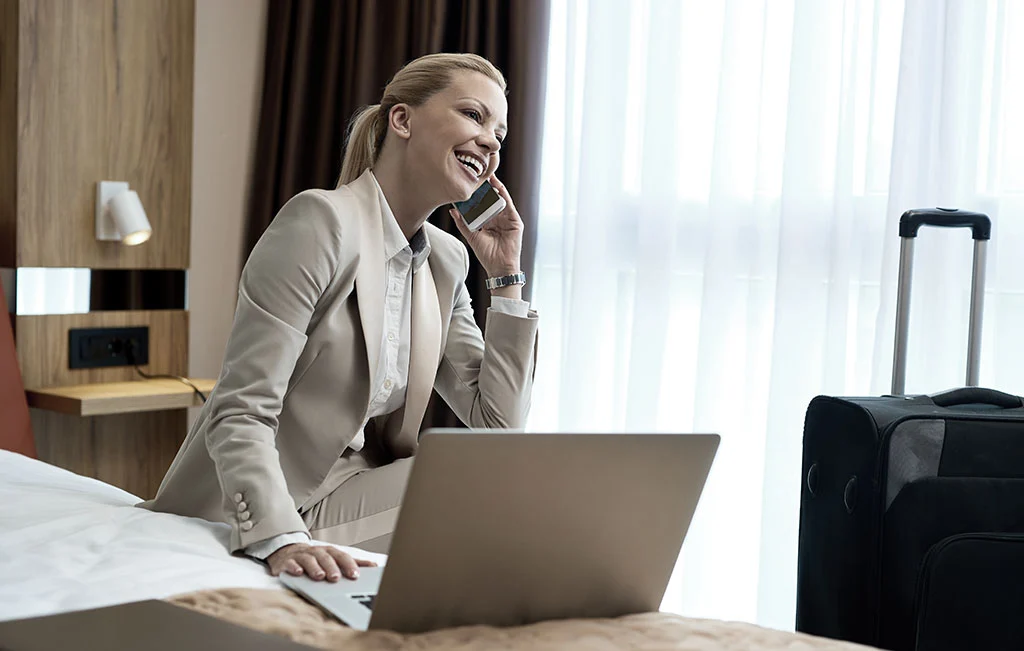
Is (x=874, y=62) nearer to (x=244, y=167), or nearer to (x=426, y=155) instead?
(x=426, y=155)

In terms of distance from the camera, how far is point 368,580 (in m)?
1.07

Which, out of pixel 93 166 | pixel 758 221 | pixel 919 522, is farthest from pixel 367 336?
pixel 93 166

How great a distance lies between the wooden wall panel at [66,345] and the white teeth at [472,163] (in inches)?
56.1

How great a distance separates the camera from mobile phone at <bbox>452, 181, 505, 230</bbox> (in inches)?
77.6

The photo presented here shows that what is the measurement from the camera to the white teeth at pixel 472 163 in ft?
5.70

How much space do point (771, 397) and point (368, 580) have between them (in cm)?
151

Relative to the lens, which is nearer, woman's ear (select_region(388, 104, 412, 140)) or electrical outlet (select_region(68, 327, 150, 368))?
woman's ear (select_region(388, 104, 412, 140))

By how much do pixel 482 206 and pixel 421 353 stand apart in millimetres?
386

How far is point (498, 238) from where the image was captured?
6.59 ft

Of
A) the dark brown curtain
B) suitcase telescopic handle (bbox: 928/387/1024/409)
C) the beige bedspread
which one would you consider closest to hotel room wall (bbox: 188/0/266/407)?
the dark brown curtain

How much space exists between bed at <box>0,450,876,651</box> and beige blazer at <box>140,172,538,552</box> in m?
0.08

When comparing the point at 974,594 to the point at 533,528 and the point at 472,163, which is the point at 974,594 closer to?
the point at 533,528

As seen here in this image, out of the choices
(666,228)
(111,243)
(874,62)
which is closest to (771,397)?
(666,228)

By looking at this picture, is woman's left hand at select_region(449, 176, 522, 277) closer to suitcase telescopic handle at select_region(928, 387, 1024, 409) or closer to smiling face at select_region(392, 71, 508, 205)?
smiling face at select_region(392, 71, 508, 205)
